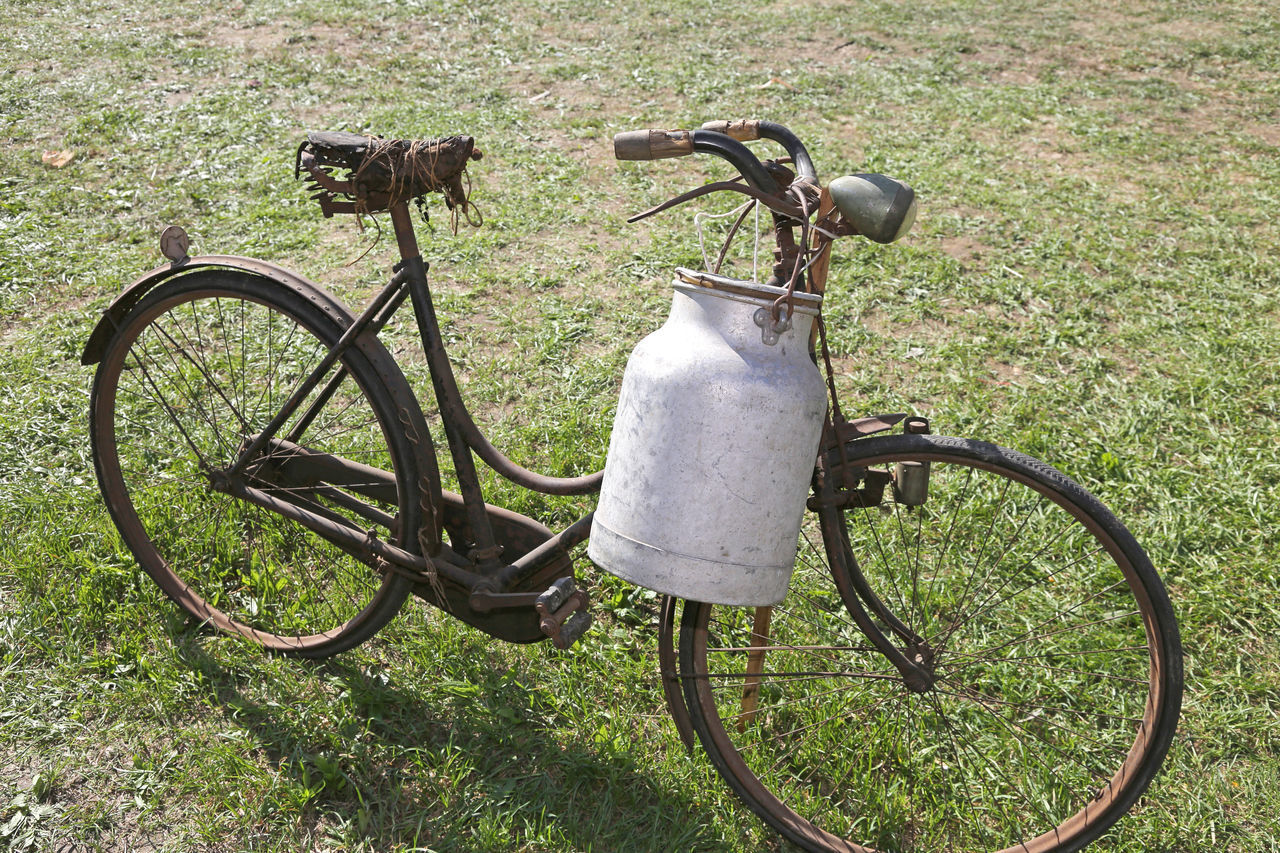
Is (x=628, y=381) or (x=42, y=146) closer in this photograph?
(x=628, y=381)

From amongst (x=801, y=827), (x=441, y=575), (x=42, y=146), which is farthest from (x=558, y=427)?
(x=42, y=146)

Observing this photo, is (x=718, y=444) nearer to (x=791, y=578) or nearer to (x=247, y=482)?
(x=791, y=578)

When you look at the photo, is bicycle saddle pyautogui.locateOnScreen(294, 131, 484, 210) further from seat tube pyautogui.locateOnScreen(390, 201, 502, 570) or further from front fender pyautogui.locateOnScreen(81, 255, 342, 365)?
front fender pyautogui.locateOnScreen(81, 255, 342, 365)

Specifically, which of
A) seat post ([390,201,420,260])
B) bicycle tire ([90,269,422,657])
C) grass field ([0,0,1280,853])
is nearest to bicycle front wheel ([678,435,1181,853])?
grass field ([0,0,1280,853])

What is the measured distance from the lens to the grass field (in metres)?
2.68

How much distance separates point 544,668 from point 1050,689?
1582 millimetres

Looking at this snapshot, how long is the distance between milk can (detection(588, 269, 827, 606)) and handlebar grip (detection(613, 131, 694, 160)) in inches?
10.8

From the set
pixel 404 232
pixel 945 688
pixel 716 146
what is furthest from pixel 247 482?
pixel 945 688

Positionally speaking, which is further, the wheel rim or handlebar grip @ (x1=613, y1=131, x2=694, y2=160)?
the wheel rim

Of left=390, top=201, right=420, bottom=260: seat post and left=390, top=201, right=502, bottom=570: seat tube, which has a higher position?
left=390, top=201, right=420, bottom=260: seat post

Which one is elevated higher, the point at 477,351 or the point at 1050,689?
the point at 477,351

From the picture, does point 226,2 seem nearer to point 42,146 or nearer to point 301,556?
point 42,146

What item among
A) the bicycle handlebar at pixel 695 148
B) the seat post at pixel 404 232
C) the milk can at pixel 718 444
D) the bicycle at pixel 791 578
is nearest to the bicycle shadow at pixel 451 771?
the bicycle at pixel 791 578

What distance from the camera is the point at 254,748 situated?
277cm
